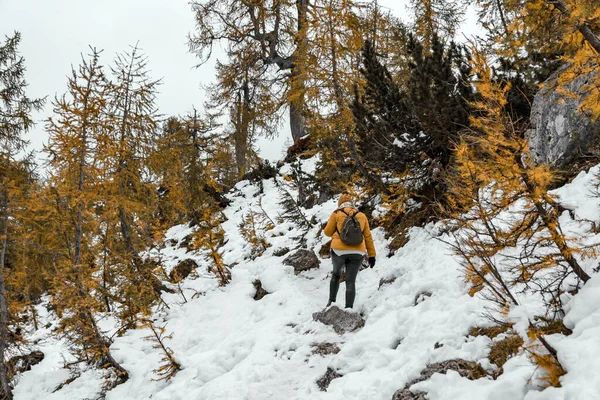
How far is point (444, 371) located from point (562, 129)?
4162mm

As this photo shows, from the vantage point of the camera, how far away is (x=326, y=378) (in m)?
3.89

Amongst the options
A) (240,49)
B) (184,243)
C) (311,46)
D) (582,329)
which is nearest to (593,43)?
(582,329)

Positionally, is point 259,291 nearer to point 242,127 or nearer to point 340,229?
point 340,229

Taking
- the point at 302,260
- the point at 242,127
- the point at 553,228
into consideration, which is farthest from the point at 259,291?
the point at 242,127

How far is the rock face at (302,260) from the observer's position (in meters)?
7.69

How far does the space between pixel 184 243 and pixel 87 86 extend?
6531 millimetres

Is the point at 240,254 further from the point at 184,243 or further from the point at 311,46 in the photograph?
the point at 311,46

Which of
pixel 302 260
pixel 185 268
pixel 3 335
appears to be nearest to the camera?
pixel 3 335

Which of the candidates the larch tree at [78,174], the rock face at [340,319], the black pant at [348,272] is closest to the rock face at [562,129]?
the black pant at [348,272]

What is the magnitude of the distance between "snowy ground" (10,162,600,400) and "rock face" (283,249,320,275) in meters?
0.16

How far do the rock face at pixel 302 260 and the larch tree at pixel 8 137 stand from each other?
5961 millimetres

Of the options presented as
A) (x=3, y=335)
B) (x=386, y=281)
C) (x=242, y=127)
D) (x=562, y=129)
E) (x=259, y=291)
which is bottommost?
(x=386, y=281)

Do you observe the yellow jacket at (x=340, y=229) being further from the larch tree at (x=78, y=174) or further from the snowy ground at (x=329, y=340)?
the larch tree at (x=78, y=174)

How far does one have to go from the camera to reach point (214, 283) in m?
8.70
